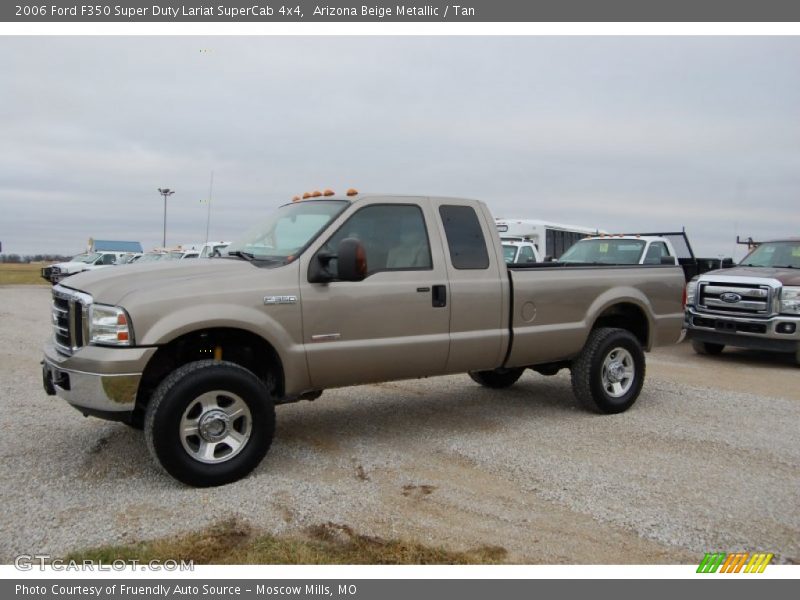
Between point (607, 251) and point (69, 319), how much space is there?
10086 mm

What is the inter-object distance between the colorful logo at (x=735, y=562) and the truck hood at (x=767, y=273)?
7616 millimetres

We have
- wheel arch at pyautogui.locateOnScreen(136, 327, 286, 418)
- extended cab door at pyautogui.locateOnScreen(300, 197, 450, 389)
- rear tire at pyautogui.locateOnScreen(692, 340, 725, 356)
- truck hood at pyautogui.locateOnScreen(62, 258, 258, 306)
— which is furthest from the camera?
rear tire at pyautogui.locateOnScreen(692, 340, 725, 356)

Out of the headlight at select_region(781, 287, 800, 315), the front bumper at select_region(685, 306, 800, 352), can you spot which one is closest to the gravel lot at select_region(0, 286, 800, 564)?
the front bumper at select_region(685, 306, 800, 352)

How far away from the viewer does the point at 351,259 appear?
4660mm

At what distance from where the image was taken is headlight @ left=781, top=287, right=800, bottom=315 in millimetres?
9812

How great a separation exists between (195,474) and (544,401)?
13.6 ft

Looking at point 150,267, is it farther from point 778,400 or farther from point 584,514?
point 778,400

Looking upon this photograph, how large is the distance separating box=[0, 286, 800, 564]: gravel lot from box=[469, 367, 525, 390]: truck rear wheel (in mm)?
391

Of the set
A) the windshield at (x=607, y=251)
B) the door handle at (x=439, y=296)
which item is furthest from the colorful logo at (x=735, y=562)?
the windshield at (x=607, y=251)

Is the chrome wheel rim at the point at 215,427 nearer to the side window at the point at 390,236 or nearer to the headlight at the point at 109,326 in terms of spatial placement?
the headlight at the point at 109,326

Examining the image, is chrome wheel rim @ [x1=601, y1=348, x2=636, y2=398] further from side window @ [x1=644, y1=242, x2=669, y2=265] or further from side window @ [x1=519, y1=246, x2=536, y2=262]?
side window @ [x1=519, y1=246, x2=536, y2=262]


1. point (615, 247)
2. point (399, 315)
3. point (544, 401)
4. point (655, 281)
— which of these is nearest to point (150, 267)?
point (399, 315)

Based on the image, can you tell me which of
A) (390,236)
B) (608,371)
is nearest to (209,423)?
(390,236)

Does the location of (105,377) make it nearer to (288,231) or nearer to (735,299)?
(288,231)
